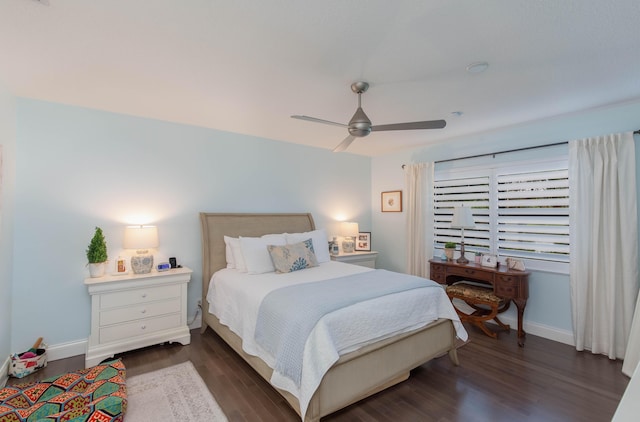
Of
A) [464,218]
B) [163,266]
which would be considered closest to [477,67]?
[464,218]

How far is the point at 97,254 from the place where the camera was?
293 cm

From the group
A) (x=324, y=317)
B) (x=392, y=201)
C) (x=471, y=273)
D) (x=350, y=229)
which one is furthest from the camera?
(x=392, y=201)

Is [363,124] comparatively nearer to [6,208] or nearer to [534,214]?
[534,214]

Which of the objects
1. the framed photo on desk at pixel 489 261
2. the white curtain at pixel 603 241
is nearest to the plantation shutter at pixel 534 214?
the white curtain at pixel 603 241

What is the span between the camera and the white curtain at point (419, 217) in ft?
14.8

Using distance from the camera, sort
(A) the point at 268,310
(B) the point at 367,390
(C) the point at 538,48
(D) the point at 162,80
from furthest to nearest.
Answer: (D) the point at 162,80 < (A) the point at 268,310 < (B) the point at 367,390 < (C) the point at 538,48

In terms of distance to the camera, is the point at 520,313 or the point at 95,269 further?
the point at 520,313

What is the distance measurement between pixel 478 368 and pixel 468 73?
2.59 metres

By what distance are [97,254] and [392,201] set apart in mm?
4139

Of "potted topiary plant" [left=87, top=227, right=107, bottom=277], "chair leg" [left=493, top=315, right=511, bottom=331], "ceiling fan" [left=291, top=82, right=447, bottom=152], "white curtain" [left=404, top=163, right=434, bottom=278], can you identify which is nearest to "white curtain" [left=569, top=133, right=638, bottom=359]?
"chair leg" [left=493, top=315, right=511, bottom=331]

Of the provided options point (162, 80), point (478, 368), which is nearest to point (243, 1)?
point (162, 80)

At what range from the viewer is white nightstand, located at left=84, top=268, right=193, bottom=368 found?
280cm

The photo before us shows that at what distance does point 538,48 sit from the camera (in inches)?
79.7

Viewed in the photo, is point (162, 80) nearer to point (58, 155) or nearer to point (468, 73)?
point (58, 155)
